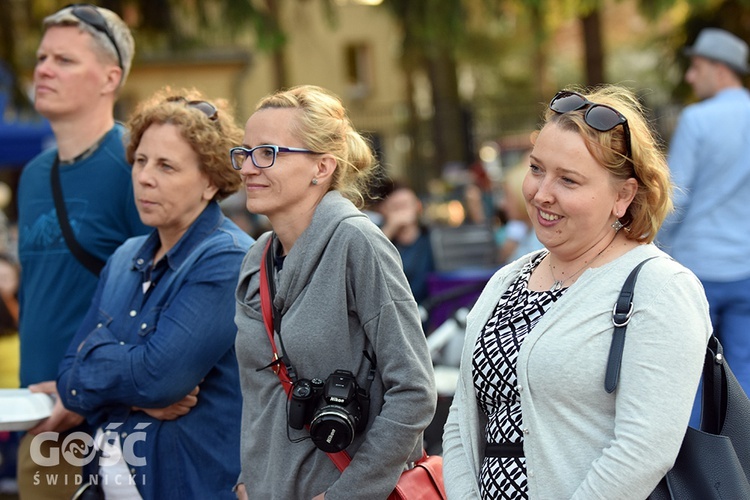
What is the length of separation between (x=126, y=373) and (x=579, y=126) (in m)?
1.65

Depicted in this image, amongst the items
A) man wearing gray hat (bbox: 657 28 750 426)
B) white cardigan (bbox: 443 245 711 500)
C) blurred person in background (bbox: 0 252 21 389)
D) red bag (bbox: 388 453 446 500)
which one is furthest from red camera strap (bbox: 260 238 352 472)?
blurred person in background (bbox: 0 252 21 389)

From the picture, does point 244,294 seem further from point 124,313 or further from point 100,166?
point 100,166

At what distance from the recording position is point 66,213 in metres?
3.83

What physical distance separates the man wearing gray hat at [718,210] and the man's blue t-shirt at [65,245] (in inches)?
112

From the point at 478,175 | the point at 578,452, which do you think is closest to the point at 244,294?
the point at 578,452

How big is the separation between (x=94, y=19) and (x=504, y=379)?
257 centimetres

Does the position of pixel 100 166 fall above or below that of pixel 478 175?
above

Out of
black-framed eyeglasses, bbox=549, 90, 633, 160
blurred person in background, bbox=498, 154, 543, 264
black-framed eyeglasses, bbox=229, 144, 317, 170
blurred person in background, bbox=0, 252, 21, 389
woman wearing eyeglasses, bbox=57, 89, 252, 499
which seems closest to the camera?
black-framed eyeglasses, bbox=549, 90, 633, 160

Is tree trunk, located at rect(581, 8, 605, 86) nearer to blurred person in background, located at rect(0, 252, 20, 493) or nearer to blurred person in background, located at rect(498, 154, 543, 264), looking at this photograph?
blurred person in background, located at rect(498, 154, 543, 264)

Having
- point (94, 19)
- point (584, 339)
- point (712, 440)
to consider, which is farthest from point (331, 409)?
point (94, 19)

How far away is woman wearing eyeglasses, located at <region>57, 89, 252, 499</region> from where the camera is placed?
3.17 m

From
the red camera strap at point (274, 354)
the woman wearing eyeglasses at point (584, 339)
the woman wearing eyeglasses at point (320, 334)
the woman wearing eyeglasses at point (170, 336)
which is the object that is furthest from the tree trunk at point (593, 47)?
the woman wearing eyeglasses at point (584, 339)

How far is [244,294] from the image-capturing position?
2.99 metres

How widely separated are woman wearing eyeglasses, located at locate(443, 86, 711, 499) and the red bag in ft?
0.77
